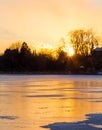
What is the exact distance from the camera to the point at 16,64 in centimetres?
13000

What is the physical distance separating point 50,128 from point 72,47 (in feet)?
371

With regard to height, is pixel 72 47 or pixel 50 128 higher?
pixel 72 47

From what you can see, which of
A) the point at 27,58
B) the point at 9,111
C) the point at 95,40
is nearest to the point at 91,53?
the point at 95,40

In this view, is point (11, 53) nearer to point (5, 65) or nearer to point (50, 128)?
point (5, 65)

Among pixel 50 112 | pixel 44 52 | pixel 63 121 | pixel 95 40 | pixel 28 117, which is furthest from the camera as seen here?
pixel 44 52

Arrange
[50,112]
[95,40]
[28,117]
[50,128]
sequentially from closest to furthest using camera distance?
1. [50,128]
2. [28,117]
3. [50,112]
4. [95,40]

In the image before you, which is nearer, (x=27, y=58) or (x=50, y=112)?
(x=50, y=112)

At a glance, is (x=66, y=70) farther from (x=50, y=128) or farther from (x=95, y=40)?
(x=50, y=128)

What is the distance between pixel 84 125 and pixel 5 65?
Result: 119 metres

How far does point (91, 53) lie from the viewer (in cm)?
12438

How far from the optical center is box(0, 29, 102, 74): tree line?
405ft

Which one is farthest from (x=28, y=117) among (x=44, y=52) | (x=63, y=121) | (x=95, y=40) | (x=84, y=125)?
(x=44, y=52)

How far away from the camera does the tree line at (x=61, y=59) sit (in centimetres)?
12350

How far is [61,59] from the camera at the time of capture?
13038cm
